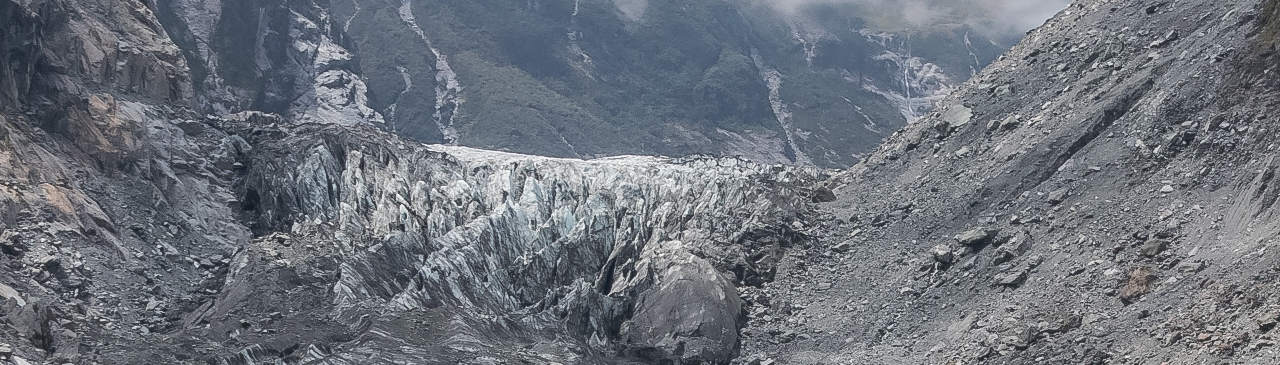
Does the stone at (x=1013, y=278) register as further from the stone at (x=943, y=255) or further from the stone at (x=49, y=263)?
the stone at (x=49, y=263)

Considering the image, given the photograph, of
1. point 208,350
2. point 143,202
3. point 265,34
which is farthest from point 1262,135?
point 265,34

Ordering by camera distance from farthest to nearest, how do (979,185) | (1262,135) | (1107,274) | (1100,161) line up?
1. (979,185)
2. (1100,161)
3. (1262,135)
4. (1107,274)

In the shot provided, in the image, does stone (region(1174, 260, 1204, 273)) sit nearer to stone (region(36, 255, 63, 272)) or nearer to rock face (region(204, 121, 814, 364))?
rock face (region(204, 121, 814, 364))

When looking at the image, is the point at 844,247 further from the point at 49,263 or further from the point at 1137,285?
the point at 49,263

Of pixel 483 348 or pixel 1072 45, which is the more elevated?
pixel 1072 45

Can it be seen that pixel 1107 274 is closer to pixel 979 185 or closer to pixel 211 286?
pixel 979 185
